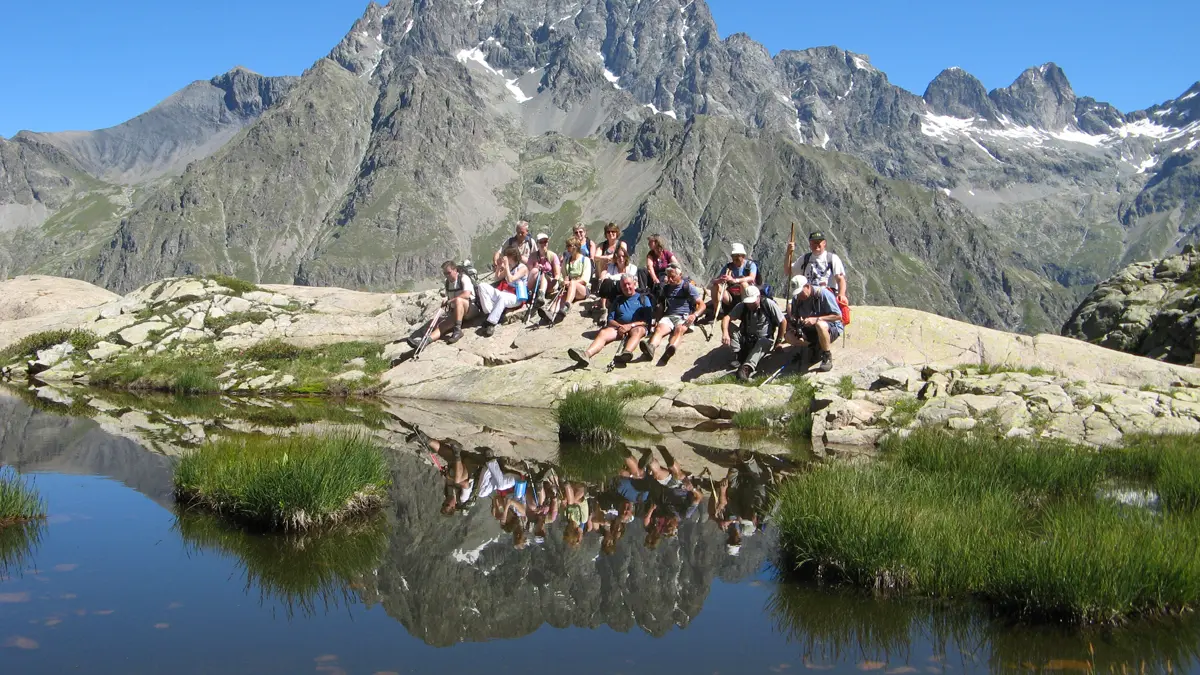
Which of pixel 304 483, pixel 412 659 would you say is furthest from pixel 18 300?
pixel 412 659

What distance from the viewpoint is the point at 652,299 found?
24078mm

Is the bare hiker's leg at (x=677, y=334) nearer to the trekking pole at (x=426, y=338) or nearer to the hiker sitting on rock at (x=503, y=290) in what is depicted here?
the hiker sitting on rock at (x=503, y=290)

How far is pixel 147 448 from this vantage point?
16328 millimetres

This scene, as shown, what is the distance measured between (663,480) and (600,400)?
16.1 feet

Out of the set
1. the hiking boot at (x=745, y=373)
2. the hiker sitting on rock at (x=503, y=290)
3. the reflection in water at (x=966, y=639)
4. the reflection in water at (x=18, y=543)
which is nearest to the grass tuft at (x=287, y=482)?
the reflection in water at (x=18, y=543)

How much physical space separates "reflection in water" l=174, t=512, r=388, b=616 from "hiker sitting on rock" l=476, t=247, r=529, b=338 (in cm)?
1582

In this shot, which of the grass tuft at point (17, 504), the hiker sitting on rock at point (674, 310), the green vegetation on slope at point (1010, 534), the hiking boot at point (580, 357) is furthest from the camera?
the hiker sitting on rock at point (674, 310)

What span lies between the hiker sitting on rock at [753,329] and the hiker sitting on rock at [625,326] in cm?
214

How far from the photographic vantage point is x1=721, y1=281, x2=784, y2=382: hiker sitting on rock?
2178cm

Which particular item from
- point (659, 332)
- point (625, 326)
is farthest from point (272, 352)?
point (659, 332)

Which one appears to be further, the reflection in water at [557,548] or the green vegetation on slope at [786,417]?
the green vegetation on slope at [786,417]

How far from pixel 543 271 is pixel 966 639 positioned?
20839 millimetres

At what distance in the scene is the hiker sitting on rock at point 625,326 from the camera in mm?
23172

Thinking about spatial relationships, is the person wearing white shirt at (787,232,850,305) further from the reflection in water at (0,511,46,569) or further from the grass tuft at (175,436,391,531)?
the reflection in water at (0,511,46,569)
